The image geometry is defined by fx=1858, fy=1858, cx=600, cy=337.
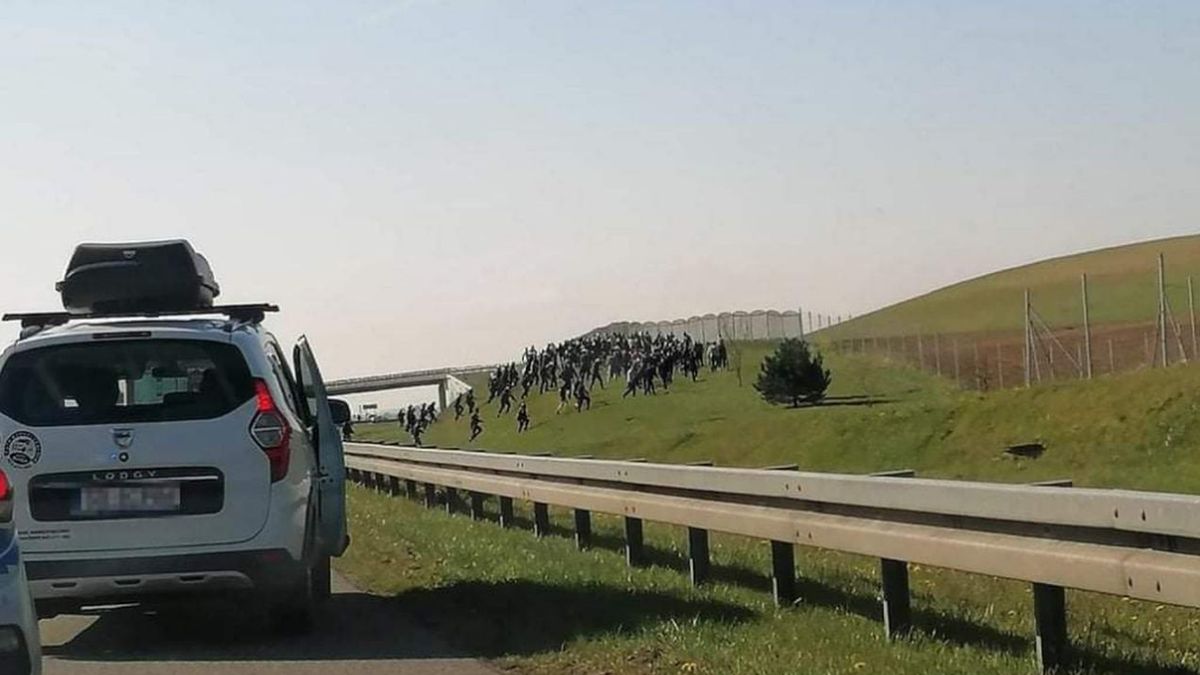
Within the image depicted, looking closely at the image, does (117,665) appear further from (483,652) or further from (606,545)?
(606,545)

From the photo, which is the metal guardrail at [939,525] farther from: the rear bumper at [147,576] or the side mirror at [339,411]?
the rear bumper at [147,576]

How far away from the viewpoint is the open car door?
39.4ft

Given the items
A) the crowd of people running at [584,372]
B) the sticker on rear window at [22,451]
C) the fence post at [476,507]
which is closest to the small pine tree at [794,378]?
the crowd of people running at [584,372]

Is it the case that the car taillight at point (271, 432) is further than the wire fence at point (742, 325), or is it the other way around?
the wire fence at point (742, 325)

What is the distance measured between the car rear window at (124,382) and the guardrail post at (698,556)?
3087 millimetres

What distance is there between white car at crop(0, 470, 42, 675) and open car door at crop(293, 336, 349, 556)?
5465 mm

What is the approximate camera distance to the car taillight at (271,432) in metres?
10.5

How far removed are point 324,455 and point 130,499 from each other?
6.88ft

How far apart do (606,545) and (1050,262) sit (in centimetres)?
13459

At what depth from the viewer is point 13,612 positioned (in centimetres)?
598

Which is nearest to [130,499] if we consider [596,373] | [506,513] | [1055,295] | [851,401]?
[506,513]

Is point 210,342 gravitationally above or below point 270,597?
above

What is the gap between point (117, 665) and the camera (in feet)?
33.7

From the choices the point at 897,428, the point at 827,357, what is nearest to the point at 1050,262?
the point at 827,357
